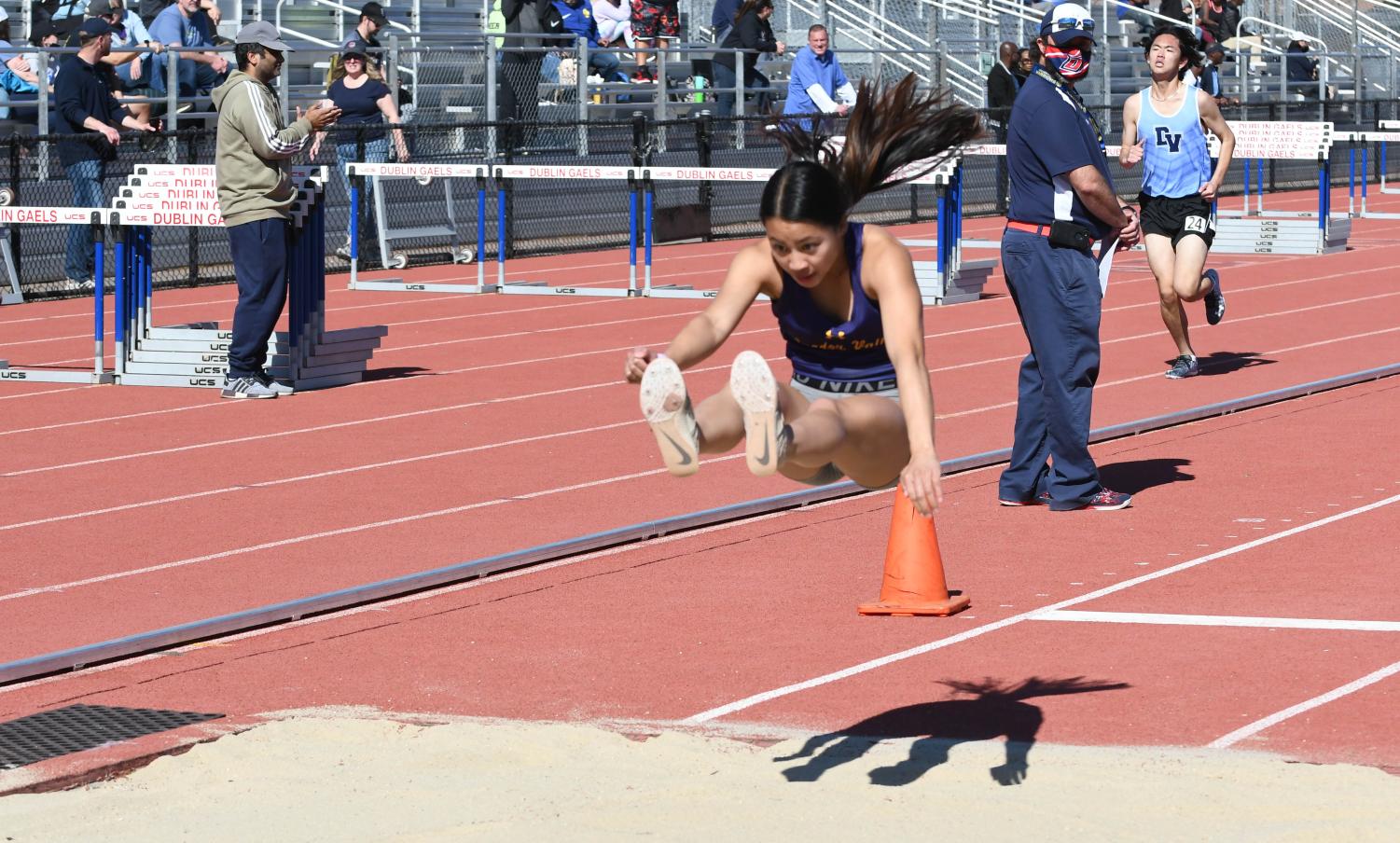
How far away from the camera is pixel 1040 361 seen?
9.59 m

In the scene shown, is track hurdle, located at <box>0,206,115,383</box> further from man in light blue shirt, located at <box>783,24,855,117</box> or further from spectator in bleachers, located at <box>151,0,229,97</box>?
man in light blue shirt, located at <box>783,24,855,117</box>

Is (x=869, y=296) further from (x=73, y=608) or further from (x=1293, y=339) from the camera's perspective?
(x=1293, y=339)

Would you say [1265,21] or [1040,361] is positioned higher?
[1265,21]

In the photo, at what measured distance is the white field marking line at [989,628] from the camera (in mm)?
6637

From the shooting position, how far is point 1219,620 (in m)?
7.62

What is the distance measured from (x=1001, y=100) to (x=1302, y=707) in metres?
23.5

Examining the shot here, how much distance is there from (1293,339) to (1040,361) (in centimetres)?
739

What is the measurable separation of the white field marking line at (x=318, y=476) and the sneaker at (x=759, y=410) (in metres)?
5.22

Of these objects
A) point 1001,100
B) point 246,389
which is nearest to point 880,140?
point 246,389

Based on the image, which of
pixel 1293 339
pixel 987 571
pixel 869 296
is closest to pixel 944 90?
pixel 869 296

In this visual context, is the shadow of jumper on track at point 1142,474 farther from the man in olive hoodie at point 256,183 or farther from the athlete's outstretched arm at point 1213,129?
the man in olive hoodie at point 256,183

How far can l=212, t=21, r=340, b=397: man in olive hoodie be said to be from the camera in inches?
516

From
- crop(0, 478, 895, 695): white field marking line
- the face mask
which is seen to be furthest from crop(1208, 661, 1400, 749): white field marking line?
the face mask

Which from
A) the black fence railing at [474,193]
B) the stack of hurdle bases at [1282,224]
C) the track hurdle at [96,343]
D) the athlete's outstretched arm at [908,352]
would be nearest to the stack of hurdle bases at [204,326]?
the track hurdle at [96,343]
